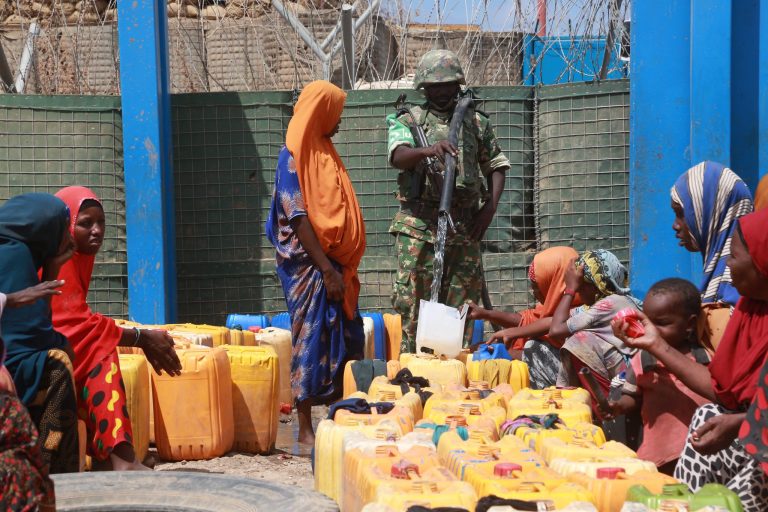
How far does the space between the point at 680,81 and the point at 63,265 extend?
4.16 metres

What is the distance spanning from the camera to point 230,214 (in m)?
9.05

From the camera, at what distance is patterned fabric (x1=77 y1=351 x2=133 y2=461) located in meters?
4.71

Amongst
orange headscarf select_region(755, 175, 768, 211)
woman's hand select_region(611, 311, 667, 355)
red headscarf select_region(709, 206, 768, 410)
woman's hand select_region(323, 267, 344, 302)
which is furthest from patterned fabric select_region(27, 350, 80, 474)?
orange headscarf select_region(755, 175, 768, 211)

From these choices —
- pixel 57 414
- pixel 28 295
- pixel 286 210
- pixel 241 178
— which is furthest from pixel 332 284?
pixel 241 178

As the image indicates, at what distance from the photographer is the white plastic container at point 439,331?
6.07m

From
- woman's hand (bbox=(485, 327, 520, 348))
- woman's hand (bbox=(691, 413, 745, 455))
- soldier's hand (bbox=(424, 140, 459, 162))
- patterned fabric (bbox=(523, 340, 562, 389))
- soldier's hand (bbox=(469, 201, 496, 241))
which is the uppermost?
soldier's hand (bbox=(424, 140, 459, 162))

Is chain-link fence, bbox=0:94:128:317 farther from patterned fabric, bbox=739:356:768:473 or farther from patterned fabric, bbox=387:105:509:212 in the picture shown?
patterned fabric, bbox=739:356:768:473

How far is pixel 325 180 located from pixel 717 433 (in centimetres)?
305

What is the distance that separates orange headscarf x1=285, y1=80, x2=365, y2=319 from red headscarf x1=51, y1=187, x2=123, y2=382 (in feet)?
4.29

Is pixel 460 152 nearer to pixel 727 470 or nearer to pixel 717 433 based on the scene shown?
pixel 727 470

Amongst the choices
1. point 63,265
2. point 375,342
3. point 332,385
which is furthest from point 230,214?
point 63,265

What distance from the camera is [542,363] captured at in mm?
6383

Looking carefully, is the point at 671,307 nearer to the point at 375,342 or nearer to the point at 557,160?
the point at 375,342

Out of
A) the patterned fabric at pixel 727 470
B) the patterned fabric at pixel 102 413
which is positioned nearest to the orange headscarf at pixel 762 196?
the patterned fabric at pixel 727 470
